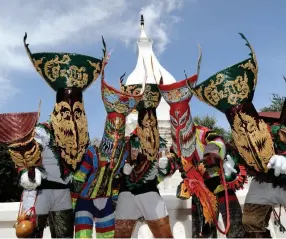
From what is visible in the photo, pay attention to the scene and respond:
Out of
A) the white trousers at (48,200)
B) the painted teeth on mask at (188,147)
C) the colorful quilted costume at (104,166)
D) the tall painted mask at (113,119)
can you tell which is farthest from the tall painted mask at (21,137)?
the painted teeth on mask at (188,147)

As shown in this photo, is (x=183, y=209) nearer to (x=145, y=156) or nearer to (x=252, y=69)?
(x=145, y=156)

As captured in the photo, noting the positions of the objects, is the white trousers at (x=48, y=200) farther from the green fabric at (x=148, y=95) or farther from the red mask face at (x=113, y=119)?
the green fabric at (x=148, y=95)

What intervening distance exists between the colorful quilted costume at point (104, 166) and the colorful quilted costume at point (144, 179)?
23 centimetres

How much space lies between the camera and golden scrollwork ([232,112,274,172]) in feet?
13.1

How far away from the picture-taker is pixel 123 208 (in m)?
4.68

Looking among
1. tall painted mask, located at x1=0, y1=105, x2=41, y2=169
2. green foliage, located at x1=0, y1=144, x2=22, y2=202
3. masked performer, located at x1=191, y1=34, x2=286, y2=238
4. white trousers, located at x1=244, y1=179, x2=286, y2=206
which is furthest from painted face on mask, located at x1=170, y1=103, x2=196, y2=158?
green foliage, located at x1=0, y1=144, x2=22, y2=202

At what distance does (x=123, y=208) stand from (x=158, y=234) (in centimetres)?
48

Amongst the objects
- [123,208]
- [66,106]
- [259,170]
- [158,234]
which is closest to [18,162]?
[66,106]

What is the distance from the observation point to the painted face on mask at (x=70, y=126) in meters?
4.14

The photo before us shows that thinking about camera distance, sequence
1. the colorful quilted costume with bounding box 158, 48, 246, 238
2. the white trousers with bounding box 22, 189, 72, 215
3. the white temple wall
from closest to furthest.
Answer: the white trousers with bounding box 22, 189, 72, 215
the colorful quilted costume with bounding box 158, 48, 246, 238
the white temple wall

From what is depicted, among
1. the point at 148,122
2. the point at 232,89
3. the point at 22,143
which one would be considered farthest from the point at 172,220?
the point at 22,143

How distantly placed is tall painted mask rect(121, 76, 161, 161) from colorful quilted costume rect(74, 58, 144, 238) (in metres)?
0.25

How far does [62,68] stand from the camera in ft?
13.7

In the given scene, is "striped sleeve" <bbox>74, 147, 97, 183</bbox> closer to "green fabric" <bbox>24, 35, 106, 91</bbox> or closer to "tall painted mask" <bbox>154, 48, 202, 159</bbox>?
"green fabric" <bbox>24, 35, 106, 91</bbox>
